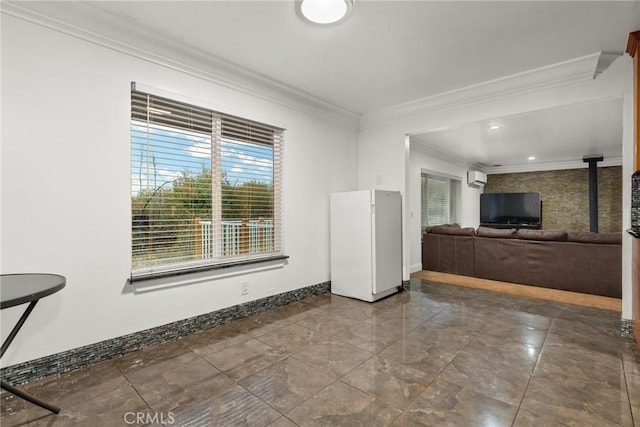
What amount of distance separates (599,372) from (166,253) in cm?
331

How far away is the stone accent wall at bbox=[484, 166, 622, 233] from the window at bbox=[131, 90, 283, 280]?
758 cm

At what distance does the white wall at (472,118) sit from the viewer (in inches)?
103

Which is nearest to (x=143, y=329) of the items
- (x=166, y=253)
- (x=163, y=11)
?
(x=166, y=253)

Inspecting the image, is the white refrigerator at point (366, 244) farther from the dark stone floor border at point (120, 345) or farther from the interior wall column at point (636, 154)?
the interior wall column at point (636, 154)

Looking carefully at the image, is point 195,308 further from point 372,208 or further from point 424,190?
point 424,190

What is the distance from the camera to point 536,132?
4.81 meters

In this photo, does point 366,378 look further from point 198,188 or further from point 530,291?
Answer: point 530,291

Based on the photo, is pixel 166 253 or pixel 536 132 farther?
pixel 536 132

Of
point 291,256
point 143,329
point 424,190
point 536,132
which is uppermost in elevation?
point 536,132

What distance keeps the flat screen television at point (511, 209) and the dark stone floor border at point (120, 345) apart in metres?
7.13

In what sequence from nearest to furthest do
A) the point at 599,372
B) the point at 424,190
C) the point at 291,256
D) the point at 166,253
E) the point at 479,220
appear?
the point at 599,372 → the point at 166,253 → the point at 291,256 → the point at 424,190 → the point at 479,220

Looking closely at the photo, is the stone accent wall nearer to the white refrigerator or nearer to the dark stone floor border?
the white refrigerator

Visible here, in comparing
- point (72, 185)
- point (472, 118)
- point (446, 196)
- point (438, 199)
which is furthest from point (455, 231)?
point (72, 185)

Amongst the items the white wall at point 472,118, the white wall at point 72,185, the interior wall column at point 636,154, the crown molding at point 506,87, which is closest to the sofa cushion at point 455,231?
the white wall at point 472,118
